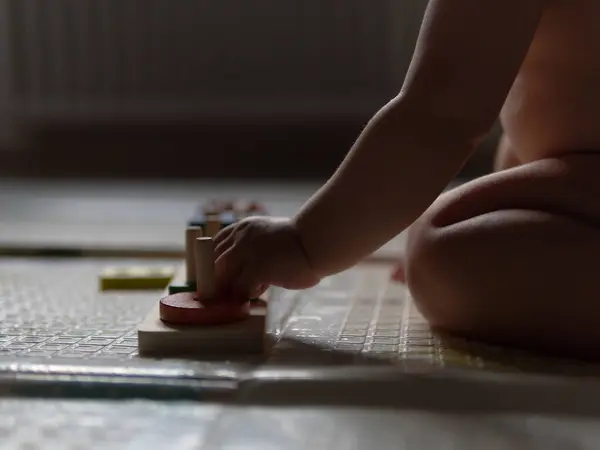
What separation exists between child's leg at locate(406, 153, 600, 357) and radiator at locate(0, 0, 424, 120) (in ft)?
4.52

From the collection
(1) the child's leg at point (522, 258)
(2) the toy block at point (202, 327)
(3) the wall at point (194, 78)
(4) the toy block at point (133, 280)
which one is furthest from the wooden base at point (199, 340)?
(3) the wall at point (194, 78)

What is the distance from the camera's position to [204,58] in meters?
1.98

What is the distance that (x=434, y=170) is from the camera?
52 cm

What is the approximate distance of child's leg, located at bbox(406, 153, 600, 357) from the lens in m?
0.51

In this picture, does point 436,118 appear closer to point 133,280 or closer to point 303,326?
point 303,326

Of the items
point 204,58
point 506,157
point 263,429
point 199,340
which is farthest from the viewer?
point 204,58

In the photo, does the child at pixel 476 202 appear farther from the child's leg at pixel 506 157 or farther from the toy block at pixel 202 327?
the child's leg at pixel 506 157

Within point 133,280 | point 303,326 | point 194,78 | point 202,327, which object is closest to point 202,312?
point 202,327

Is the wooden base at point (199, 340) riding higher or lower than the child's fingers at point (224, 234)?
lower

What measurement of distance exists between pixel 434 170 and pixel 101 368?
0.23 metres

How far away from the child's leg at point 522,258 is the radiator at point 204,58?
1378 mm

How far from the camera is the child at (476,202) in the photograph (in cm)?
52

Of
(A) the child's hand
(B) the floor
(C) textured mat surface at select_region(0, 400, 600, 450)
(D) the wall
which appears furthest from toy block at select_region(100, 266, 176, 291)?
(D) the wall

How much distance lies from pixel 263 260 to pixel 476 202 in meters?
0.15
